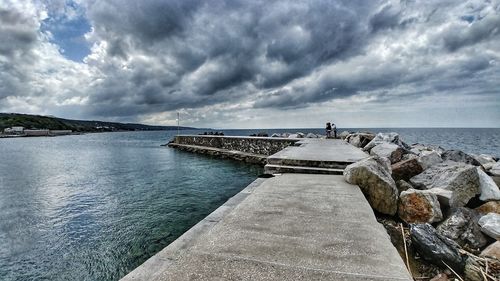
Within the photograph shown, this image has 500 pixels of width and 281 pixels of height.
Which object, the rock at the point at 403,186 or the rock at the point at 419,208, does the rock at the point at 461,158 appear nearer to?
the rock at the point at 403,186

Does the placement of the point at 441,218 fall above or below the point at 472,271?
above

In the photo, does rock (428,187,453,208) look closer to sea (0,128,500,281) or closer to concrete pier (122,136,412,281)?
concrete pier (122,136,412,281)

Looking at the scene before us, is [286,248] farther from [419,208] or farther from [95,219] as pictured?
[95,219]

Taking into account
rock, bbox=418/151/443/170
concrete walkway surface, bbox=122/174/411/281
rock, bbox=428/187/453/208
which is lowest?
rock, bbox=428/187/453/208

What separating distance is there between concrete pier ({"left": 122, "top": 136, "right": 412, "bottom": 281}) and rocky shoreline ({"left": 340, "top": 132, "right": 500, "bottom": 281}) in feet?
2.21

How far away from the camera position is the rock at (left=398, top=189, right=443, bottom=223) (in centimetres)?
377

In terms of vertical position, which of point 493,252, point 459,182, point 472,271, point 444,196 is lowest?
point 472,271

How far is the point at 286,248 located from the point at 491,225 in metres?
3.24

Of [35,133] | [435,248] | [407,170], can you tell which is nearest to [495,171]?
[407,170]

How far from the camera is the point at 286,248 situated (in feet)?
6.98

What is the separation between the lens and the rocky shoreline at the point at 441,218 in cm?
284

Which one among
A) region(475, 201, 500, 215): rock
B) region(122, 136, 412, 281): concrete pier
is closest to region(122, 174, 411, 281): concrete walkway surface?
region(122, 136, 412, 281): concrete pier

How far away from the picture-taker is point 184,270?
5.96 ft

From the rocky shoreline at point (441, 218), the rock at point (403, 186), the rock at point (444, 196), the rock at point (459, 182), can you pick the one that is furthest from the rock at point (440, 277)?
the rock at point (403, 186)
